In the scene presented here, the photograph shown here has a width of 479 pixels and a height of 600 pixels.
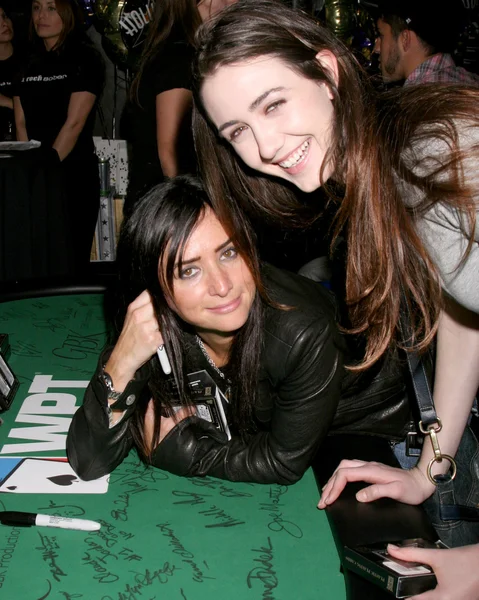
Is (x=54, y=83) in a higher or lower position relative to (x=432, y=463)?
higher

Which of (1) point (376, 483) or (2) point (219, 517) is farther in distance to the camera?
(1) point (376, 483)

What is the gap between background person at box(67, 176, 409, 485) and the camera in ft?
4.35

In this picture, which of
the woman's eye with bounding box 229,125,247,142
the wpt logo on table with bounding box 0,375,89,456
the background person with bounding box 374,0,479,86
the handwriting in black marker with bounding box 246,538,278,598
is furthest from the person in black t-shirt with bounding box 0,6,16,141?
the handwriting in black marker with bounding box 246,538,278,598

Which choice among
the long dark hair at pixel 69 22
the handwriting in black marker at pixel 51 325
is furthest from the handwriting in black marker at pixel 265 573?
the long dark hair at pixel 69 22

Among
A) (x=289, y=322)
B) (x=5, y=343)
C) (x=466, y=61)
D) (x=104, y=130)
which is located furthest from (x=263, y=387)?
(x=104, y=130)

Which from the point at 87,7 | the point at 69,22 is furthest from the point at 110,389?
the point at 87,7

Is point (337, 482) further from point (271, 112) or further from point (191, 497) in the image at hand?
point (271, 112)

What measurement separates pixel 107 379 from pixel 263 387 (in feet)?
1.10

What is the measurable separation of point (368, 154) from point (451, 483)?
0.69 metres

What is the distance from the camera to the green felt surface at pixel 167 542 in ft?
3.26

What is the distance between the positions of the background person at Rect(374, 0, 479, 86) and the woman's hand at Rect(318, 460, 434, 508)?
216cm

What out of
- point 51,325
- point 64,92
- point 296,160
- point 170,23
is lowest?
point 51,325

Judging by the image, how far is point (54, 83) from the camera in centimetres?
364

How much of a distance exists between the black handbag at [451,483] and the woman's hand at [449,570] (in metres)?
0.27
